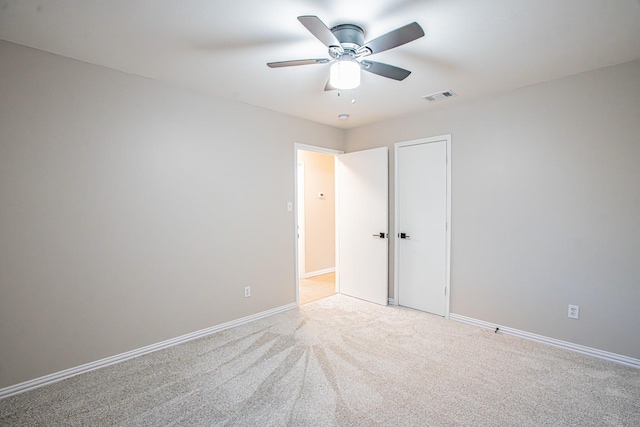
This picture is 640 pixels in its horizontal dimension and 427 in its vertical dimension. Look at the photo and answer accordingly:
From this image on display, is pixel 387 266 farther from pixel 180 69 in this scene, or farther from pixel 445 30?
pixel 180 69

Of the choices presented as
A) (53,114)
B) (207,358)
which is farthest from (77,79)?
(207,358)

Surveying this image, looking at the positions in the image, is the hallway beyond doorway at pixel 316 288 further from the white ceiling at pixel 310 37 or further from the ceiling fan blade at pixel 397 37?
the ceiling fan blade at pixel 397 37

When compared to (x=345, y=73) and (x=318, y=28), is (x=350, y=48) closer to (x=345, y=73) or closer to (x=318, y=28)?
(x=345, y=73)

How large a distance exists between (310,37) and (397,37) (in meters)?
0.65

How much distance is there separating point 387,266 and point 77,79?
3729mm

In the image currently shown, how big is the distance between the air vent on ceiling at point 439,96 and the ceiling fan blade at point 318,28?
1715 millimetres

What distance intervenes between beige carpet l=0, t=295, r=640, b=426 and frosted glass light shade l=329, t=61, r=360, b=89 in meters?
2.19

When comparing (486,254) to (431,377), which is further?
(486,254)

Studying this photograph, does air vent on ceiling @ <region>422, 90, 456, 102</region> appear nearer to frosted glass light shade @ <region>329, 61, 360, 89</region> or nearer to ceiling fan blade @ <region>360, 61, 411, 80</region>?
ceiling fan blade @ <region>360, 61, 411, 80</region>

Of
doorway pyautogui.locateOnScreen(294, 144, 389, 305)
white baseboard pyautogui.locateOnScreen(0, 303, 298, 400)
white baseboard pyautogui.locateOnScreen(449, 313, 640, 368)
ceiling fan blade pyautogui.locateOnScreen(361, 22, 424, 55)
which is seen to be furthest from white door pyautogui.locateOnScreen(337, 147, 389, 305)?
ceiling fan blade pyautogui.locateOnScreen(361, 22, 424, 55)

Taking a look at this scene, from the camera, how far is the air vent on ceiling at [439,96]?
3.09 meters

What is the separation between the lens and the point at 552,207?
2.85 m

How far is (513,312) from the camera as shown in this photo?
10.2ft

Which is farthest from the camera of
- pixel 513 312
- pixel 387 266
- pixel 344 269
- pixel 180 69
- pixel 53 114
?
pixel 344 269
